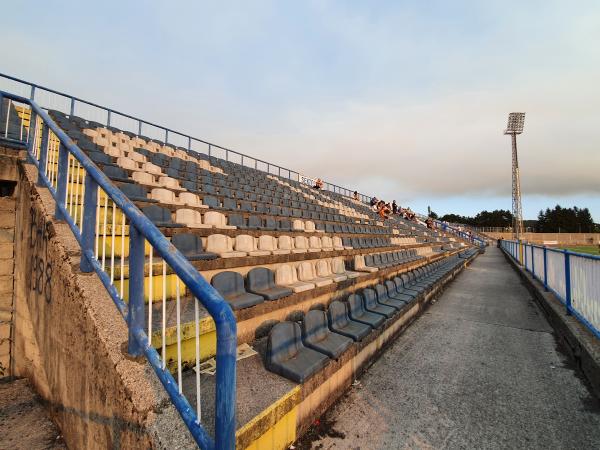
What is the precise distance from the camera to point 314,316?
Result: 3199 mm

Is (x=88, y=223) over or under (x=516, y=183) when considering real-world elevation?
under

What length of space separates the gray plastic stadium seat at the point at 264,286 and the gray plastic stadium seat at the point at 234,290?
0.12 m

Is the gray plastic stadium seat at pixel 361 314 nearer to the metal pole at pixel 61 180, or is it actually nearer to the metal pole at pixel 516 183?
the metal pole at pixel 61 180

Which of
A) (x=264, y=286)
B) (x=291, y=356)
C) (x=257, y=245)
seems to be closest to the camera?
(x=291, y=356)

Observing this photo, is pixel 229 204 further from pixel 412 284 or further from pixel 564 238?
pixel 564 238

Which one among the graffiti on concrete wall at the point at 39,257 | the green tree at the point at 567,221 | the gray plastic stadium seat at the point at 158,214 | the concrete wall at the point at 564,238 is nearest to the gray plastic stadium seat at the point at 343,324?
the gray plastic stadium seat at the point at 158,214

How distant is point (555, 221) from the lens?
9894cm

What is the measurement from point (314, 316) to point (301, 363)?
27.5 inches

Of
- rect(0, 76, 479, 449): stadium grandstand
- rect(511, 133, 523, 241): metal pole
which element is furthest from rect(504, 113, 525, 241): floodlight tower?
rect(0, 76, 479, 449): stadium grandstand

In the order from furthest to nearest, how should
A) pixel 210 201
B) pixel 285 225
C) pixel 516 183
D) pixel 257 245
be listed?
pixel 516 183, pixel 285 225, pixel 210 201, pixel 257 245

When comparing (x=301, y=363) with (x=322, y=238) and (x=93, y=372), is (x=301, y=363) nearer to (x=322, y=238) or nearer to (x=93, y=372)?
(x=93, y=372)

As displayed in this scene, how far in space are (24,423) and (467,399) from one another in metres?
4.40

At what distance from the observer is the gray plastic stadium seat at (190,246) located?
12.2ft

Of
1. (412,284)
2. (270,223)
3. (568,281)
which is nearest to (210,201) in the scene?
(270,223)
